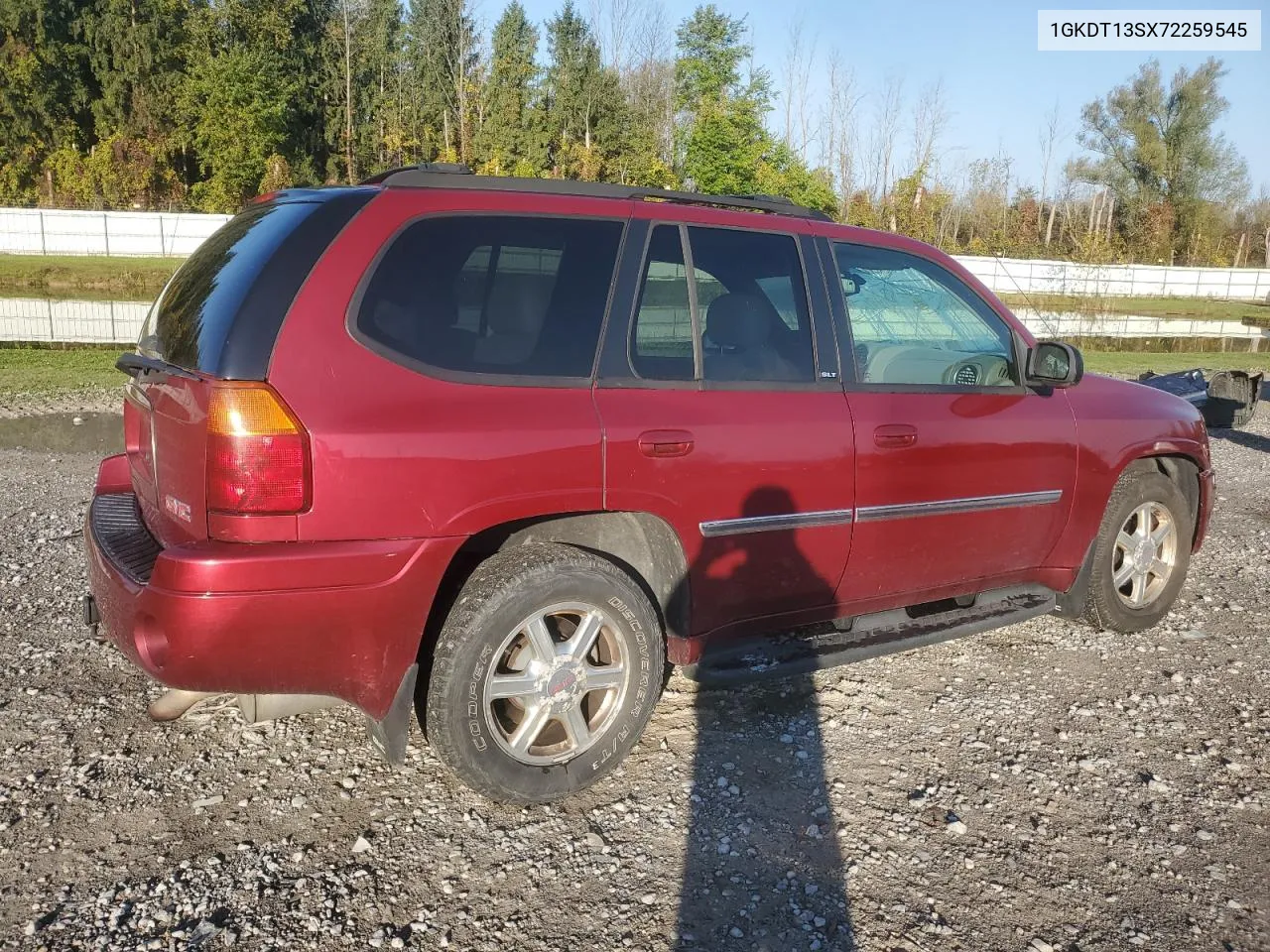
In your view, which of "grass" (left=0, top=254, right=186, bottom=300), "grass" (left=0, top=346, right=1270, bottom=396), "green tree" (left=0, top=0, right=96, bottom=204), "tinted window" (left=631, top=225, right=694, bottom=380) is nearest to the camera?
"tinted window" (left=631, top=225, right=694, bottom=380)

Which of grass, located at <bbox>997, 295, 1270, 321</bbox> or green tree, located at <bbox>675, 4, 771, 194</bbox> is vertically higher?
green tree, located at <bbox>675, 4, 771, 194</bbox>

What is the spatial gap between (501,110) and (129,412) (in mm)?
46165

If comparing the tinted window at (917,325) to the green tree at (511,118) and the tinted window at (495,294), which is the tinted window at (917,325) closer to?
the tinted window at (495,294)

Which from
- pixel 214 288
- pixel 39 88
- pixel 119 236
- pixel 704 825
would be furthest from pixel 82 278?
pixel 704 825

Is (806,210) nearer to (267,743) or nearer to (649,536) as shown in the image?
(649,536)

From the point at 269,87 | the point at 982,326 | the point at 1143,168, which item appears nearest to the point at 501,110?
the point at 269,87

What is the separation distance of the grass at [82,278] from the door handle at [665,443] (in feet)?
86.0

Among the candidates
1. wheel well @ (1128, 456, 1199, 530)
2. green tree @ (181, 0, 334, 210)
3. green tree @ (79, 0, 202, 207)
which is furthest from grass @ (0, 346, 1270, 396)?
green tree @ (79, 0, 202, 207)

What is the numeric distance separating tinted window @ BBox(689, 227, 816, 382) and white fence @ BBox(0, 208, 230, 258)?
36123 mm

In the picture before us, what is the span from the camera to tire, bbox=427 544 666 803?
301 cm

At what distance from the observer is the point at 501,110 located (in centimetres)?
4625

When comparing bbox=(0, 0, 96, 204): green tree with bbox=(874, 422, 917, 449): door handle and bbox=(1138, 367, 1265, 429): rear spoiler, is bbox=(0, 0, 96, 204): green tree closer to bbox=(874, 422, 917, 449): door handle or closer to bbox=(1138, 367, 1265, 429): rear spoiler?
bbox=(1138, 367, 1265, 429): rear spoiler

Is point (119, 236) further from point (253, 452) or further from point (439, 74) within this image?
point (253, 452)

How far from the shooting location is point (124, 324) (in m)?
19.1
